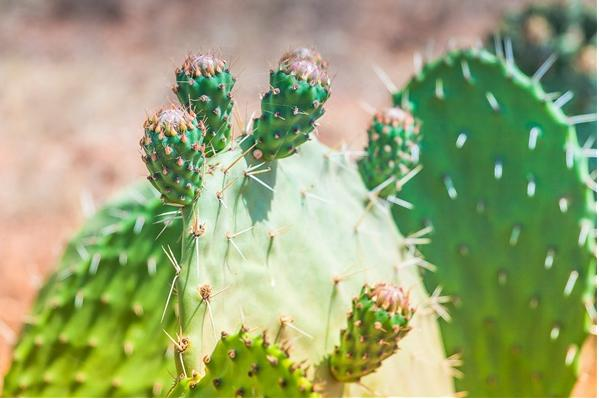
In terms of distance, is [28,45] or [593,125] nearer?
[593,125]

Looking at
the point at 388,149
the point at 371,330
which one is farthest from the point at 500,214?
the point at 371,330

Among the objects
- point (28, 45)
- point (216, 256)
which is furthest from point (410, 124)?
point (28, 45)

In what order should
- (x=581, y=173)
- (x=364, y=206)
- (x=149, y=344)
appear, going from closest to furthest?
(x=364, y=206)
(x=149, y=344)
(x=581, y=173)

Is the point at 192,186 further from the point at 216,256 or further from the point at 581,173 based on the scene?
the point at 581,173

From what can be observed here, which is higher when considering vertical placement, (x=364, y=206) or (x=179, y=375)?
(x=364, y=206)

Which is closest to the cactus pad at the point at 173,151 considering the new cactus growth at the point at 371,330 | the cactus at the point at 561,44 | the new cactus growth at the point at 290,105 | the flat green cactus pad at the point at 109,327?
the new cactus growth at the point at 290,105

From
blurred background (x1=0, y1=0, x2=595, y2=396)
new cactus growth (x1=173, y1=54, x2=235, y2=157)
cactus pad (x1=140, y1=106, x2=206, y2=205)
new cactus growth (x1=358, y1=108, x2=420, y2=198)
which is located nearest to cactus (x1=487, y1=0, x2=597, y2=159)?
blurred background (x1=0, y1=0, x2=595, y2=396)

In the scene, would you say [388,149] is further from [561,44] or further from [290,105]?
[561,44]
